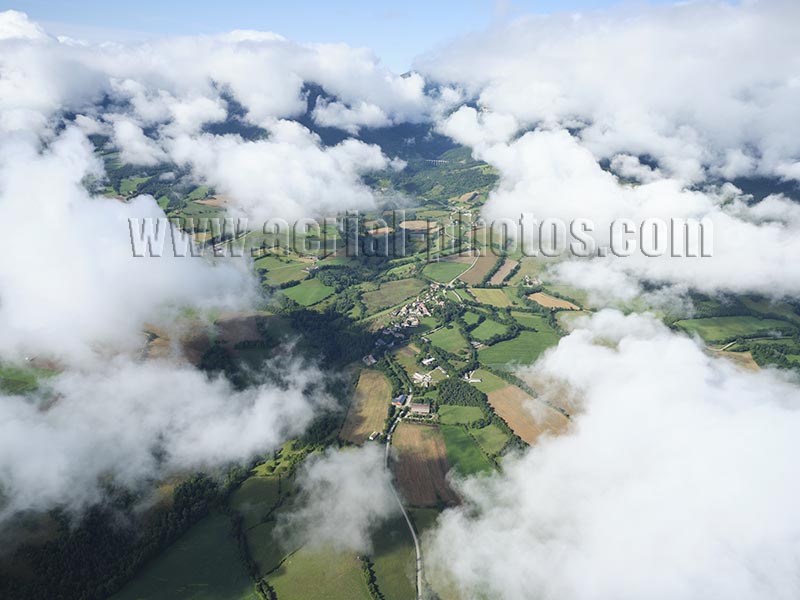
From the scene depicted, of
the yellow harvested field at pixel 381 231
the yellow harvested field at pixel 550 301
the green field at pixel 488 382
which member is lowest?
the green field at pixel 488 382

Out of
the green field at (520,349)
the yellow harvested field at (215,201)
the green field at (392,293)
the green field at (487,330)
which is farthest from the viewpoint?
the yellow harvested field at (215,201)

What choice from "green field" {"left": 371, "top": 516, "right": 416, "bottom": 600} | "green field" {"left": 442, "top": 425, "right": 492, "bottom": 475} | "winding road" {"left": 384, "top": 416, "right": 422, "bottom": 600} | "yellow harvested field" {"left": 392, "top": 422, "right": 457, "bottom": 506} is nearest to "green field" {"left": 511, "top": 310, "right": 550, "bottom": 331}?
"green field" {"left": 442, "top": 425, "right": 492, "bottom": 475}

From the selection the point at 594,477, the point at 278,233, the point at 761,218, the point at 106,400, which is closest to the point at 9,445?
the point at 106,400

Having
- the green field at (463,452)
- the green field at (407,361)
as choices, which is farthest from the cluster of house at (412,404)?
the green field at (407,361)

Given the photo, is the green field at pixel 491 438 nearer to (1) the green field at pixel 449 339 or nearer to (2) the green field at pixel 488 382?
(2) the green field at pixel 488 382

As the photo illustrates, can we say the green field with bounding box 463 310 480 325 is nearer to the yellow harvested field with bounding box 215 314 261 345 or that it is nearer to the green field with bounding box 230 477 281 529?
the yellow harvested field with bounding box 215 314 261 345

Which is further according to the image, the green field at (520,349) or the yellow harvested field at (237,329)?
the green field at (520,349)

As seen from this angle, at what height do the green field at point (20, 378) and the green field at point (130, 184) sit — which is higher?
the green field at point (130, 184)
